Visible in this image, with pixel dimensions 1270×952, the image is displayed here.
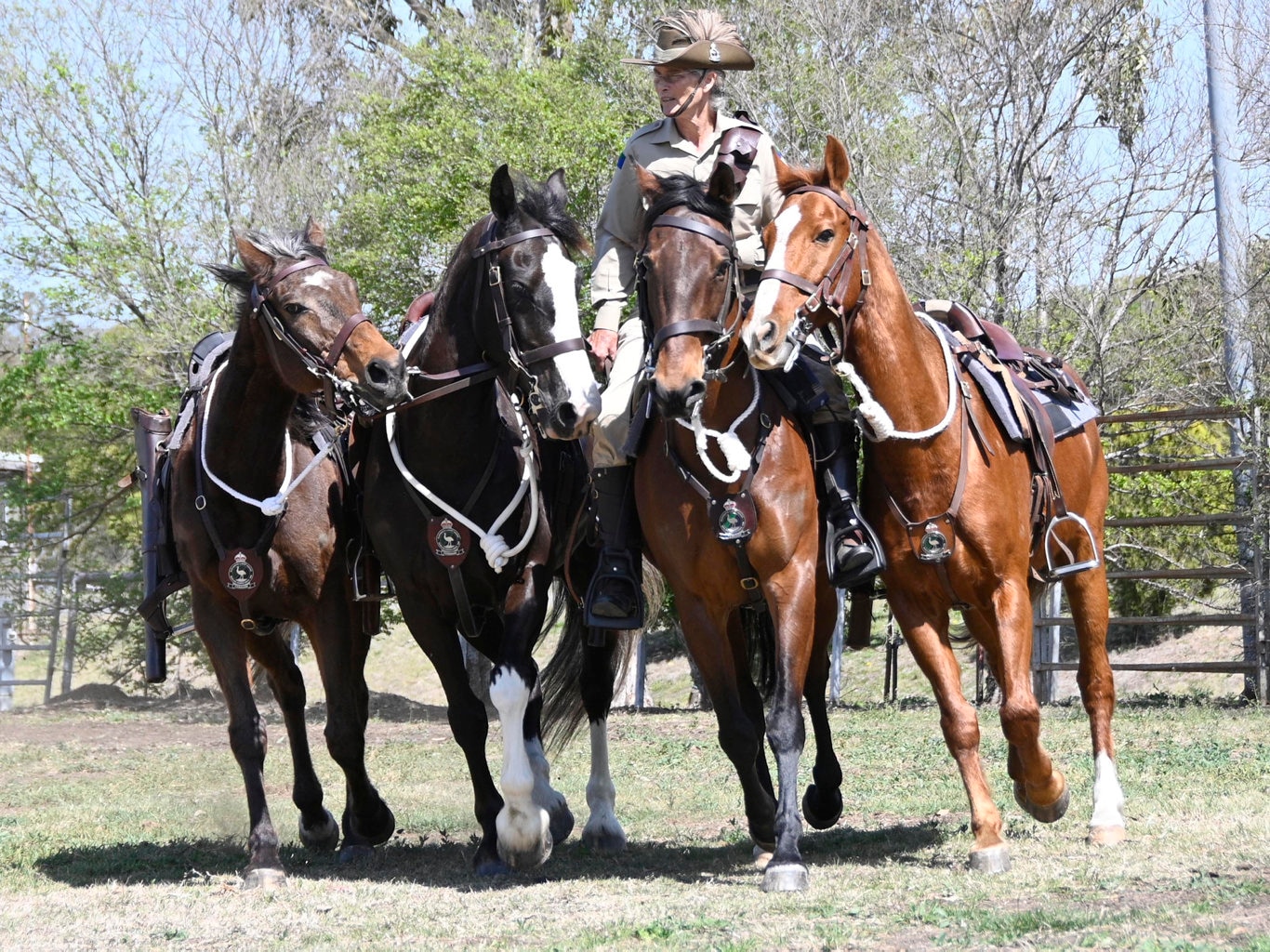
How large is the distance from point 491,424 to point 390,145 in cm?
1258

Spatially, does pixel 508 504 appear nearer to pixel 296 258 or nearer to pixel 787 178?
pixel 296 258

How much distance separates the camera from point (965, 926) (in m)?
4.91

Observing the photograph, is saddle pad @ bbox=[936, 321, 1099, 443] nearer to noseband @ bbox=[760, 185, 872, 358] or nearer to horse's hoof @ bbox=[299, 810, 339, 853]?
noseband @ bbox=[760, 185, 872, 358]

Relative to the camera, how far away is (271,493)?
280 inches

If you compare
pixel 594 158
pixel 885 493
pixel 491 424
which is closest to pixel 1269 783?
pixel 885 493

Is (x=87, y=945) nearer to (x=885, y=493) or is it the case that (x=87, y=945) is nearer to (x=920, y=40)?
(x=885, y=493)

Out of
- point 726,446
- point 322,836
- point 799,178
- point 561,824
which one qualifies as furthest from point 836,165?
point 322,836

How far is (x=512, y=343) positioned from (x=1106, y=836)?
3.51 metres

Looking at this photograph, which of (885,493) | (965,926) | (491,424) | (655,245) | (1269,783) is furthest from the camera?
(1269,783)

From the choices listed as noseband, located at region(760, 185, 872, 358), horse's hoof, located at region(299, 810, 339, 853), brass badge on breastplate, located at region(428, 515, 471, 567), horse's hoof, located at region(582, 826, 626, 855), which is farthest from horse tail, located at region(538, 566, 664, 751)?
noseband, located at region(760, 185, 872, 358)

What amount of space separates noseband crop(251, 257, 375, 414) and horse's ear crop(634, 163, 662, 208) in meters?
1.39

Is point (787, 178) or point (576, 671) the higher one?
point (787, 178)

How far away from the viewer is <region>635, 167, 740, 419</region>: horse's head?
229 inches

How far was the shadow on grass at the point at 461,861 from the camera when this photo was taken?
21.9 ft
